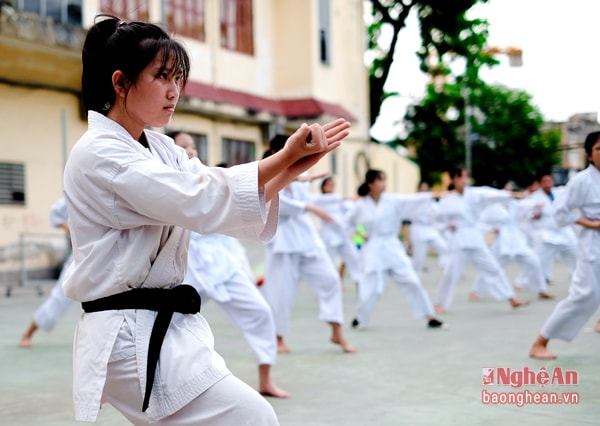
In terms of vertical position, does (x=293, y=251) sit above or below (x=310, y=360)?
above

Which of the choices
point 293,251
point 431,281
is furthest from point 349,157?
point 293,251

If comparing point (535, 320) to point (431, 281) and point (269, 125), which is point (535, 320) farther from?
point (269, 125)

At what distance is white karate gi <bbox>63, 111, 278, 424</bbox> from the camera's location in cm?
236

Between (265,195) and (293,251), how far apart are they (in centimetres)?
535

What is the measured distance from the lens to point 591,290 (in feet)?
21.8

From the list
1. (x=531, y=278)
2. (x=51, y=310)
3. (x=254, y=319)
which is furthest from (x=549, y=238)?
(x=254, y=319)

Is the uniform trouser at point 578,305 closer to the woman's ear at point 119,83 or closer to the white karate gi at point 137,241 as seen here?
the white karate gi at point 137,241

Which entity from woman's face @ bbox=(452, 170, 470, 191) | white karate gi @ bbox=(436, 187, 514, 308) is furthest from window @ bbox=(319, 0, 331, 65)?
woman's face @ bbox=(452, 170, 470, 191)

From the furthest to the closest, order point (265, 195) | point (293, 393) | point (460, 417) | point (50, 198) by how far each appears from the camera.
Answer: point (50, 198)
point (293, 393)
point (460, 417)
point (265, 195)

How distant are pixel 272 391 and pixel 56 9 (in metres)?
11.5

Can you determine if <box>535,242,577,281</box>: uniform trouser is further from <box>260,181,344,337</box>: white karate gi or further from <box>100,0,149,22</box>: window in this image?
<box>100,0,149,22</box>: window

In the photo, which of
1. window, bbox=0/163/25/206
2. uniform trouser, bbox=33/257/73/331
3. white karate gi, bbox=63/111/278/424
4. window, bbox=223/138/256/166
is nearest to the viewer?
white karate gi, bbox=63/111/278/424

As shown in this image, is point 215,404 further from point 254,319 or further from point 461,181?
point 461,181

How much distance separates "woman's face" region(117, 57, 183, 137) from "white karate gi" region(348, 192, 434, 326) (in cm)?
692
